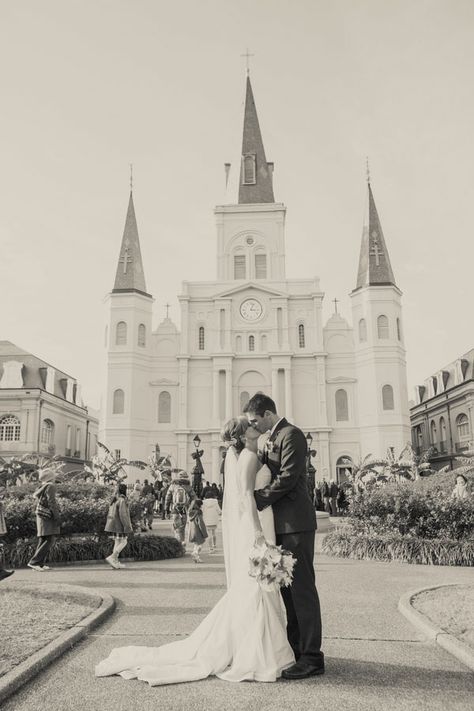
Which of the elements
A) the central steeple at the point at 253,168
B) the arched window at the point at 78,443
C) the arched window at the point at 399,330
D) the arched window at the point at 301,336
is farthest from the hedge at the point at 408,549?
the arched window at the point at 78,443

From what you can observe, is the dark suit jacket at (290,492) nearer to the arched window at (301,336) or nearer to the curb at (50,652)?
the curb at (50,652)

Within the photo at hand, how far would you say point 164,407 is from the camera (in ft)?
153

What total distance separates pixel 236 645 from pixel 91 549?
814cm

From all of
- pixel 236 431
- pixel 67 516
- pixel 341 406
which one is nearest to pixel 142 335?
pixel 341 406

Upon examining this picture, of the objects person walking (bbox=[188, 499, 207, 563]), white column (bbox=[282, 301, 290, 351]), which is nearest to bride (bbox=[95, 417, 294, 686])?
person walking (bbox=[188, 499, 207, 563])

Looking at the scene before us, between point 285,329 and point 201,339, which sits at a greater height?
point 285,329

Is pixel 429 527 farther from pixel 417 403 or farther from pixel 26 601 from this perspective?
pixel 417 403

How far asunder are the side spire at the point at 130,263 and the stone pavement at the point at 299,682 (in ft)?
132

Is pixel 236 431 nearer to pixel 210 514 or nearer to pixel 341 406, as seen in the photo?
pixel 210 514

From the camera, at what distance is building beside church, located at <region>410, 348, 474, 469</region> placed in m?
45.4

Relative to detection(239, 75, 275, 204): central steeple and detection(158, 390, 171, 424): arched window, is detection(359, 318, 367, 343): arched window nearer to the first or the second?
detection(239, 75, 275, 204): central steeple

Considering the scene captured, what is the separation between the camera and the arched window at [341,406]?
46.2 metres

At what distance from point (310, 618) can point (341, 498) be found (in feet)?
83.7

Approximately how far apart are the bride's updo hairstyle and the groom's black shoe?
184 cm
